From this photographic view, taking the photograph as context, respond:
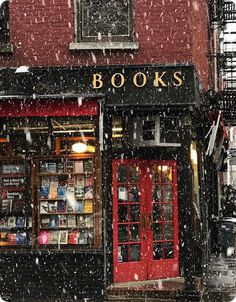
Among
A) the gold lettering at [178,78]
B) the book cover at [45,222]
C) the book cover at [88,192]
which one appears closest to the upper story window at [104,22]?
the gold lettering at [178,78]

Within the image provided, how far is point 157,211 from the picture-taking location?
12.9 m

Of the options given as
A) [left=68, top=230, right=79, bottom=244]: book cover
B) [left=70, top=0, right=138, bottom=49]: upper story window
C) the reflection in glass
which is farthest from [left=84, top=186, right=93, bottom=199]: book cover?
[left=70, top=0, right=138, bottom=49]: upper story window

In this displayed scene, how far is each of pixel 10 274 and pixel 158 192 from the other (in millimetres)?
3362

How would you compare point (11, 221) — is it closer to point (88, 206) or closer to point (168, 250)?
point (88, 206)

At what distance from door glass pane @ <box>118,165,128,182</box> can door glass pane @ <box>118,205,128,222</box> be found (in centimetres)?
53

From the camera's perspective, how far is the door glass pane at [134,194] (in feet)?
41.5

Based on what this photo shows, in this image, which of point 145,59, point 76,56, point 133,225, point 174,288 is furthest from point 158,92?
point 174,288

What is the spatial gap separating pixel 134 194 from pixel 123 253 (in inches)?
46.8

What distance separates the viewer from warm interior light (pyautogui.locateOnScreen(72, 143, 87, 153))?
1200cm

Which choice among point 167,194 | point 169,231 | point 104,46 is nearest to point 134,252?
point 169,231

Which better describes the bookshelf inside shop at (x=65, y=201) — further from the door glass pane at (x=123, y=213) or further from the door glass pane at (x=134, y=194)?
the door glass pane at (x=134, y=194)

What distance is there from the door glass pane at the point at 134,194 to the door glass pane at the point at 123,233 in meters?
0.57

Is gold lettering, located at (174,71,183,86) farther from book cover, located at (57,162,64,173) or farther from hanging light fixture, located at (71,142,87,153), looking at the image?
book cover, located at (57,162,64,173)

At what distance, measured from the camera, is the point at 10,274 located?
1183 centimetres
